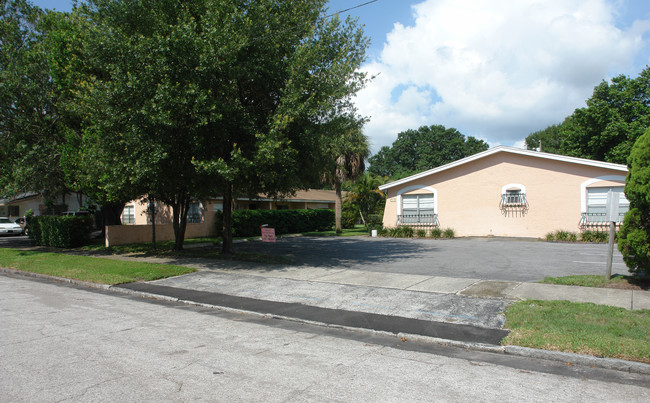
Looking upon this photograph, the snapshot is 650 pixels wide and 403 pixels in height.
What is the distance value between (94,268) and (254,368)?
1122 centimetres

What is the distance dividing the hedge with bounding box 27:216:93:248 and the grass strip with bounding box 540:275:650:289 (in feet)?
73.8

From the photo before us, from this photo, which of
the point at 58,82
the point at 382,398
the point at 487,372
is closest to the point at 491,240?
the point at 487,372

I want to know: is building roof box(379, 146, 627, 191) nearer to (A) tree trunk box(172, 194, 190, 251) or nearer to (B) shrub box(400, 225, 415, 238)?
(B) shrub box(400, 225, 415, 238)

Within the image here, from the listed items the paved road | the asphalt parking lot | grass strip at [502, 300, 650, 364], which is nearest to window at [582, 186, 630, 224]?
the asphalt parking lot

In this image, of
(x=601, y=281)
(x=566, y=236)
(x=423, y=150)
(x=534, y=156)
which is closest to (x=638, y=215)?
(x=601, y=281)

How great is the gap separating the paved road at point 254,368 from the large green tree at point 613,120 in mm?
33257

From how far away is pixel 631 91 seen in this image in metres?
33.1

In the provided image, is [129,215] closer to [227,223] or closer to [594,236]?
[227,223]

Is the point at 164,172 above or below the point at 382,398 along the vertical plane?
above

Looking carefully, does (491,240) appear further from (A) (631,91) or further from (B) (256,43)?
(A) (631,91)

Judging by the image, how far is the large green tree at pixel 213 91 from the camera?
12375 millimetres

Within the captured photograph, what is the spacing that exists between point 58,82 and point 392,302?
56.8 ft

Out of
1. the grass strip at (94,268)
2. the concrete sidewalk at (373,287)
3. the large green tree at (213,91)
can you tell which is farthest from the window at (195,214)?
the concrete sidewalk at (373,287)

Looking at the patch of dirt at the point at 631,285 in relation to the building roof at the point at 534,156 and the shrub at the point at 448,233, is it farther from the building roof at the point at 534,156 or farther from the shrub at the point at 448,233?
the shrub at the point at 448,233
